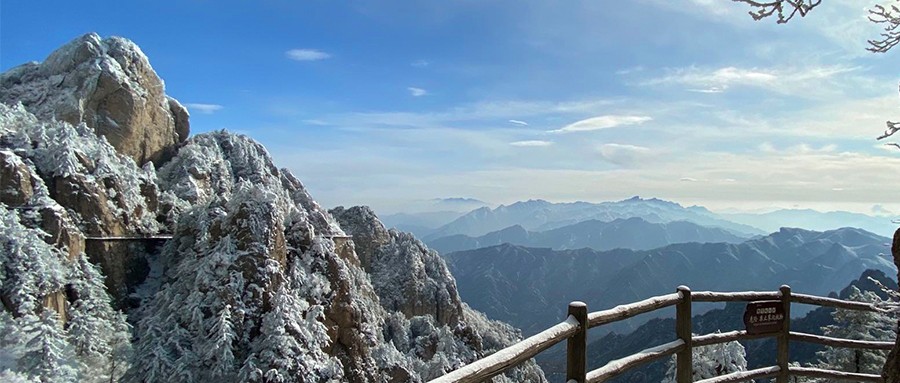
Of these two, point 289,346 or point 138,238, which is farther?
point 138,238

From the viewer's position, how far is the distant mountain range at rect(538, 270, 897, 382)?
→ 4384 centimetres

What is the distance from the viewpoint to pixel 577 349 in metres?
3.71

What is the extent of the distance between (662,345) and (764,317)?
1.56 meters

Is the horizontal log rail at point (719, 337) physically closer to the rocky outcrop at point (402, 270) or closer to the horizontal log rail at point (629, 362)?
the horizontal log rail at point (629, 362)

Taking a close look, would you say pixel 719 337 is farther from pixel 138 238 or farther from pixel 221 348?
pixel 138 238

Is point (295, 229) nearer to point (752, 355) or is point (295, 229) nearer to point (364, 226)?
point (364, 226)

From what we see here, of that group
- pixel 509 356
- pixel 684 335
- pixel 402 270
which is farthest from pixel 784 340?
pixel 402 270

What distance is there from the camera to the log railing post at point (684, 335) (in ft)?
16.4

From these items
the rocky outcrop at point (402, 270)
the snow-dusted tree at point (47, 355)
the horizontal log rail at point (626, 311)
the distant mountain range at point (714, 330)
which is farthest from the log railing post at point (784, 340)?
the rocky outcrop at point (402, 270)

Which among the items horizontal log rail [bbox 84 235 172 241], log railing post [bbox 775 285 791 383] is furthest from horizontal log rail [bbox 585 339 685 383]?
horizontal log rail [bbox 84 235 172 241]

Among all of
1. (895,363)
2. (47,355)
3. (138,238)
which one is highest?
(895,363)

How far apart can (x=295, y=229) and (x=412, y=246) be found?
32.0m

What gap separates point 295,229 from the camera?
35312mm

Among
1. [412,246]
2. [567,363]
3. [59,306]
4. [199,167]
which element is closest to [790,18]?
[567,363]
